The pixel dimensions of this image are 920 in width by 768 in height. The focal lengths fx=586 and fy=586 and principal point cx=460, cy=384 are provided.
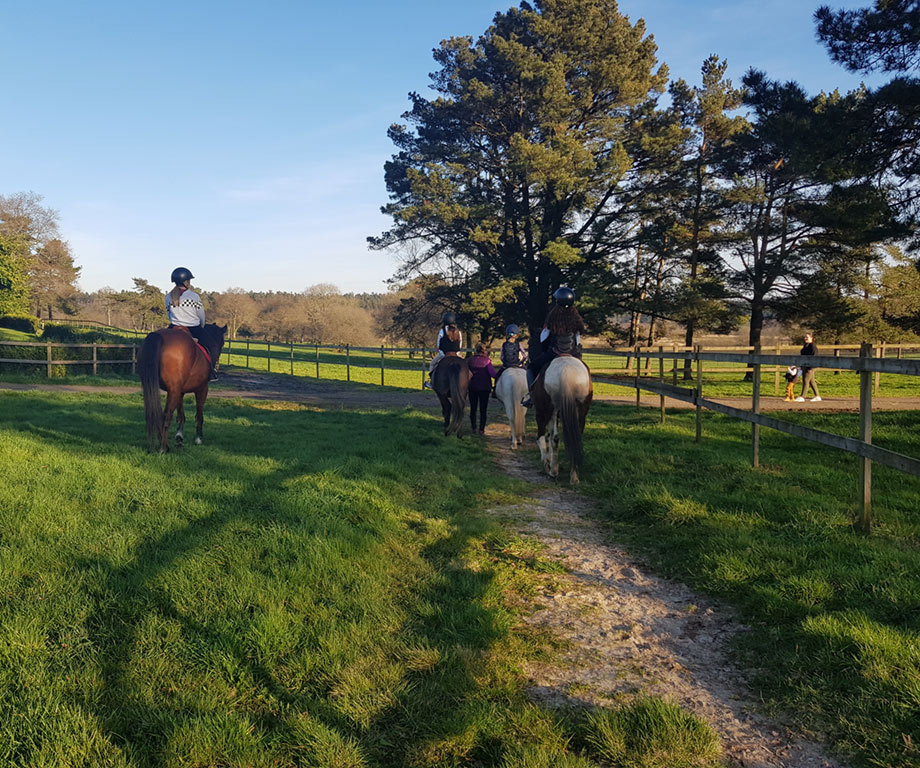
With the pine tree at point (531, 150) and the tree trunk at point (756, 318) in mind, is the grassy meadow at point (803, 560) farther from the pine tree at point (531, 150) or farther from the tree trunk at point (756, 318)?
the tree trunk at point (756, 318)

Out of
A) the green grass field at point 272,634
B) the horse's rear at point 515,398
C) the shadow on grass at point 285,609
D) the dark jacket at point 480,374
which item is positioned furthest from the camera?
the dark jacket at point 480,374

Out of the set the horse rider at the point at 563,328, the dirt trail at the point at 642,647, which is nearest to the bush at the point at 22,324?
the horse rider at the point at 563,328

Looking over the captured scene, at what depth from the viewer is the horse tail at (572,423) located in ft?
24.1

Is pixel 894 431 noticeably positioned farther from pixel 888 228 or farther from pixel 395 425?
pixel 395 425

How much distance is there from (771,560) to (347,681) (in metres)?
3.21

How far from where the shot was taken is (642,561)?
15.7 feet

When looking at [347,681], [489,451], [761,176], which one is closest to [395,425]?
[489,451]

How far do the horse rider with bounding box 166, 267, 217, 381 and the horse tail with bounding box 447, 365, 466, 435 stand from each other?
4.45 metres

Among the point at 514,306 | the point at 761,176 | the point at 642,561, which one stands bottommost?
the point at 642,561

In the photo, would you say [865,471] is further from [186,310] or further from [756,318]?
[756,318]

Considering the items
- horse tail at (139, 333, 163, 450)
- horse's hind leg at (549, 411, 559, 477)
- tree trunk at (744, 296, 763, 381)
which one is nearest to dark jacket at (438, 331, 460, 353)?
horse's hind leg at (549, 411, 559, 477)

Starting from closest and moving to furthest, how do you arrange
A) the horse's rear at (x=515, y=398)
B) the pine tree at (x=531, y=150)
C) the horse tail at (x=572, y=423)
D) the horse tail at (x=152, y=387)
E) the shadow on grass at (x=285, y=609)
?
the shadow on grass at (x=285, y=609) < the horse tail at (x=572, y=423) < the horse tail at (x=152, y=387) < the horse's rear at (x=515, y=398) < the pine tree at (x=531, y=150)

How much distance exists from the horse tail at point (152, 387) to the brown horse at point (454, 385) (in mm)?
5041

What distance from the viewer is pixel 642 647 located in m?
3.42
